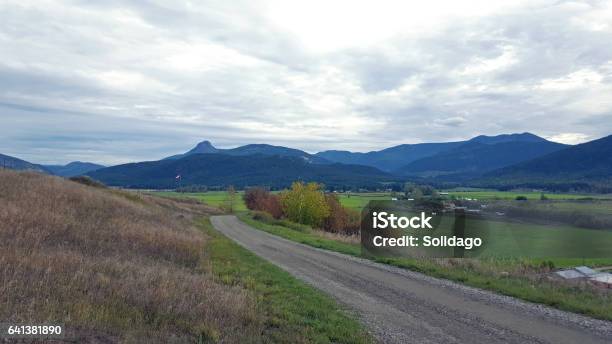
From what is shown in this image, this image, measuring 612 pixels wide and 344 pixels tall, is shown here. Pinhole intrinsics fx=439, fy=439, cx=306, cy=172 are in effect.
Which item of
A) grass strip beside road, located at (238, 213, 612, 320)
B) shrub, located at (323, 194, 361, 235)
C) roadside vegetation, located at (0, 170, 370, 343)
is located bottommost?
shrub, located at (323, 194, 361, 235)

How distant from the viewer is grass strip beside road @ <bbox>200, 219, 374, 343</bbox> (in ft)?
29.5

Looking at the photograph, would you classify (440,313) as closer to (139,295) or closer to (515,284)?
(515,284)

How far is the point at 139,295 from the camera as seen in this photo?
892 cm

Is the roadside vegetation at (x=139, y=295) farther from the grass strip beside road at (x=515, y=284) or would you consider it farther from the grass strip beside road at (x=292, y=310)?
the grass strip beside road at (x=515, y=284)

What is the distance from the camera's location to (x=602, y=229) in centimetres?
4338

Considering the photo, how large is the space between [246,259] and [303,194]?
56895 mm

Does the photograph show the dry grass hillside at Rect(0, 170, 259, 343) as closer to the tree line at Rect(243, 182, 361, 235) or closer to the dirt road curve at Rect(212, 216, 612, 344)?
the dirt road curve at Rect(212, 216, 612, 344)

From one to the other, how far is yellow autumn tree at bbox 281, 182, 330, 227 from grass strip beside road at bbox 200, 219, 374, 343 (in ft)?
195

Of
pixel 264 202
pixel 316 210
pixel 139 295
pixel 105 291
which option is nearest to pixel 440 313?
pixel 139 295

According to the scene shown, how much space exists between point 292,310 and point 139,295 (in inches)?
151

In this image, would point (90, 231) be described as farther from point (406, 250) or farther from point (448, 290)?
point (406, 250)

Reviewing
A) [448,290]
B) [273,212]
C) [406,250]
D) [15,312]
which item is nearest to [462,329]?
[448,290]

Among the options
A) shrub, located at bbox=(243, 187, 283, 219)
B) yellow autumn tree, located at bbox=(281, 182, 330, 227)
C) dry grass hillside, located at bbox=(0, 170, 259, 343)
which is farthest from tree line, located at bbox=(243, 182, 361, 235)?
dry grass hillside, located at bbox=(0, 170, 259, 343)

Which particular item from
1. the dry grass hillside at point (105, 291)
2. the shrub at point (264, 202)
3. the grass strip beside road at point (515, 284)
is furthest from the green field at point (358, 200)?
the dry grass hillside at point (105, 291)
